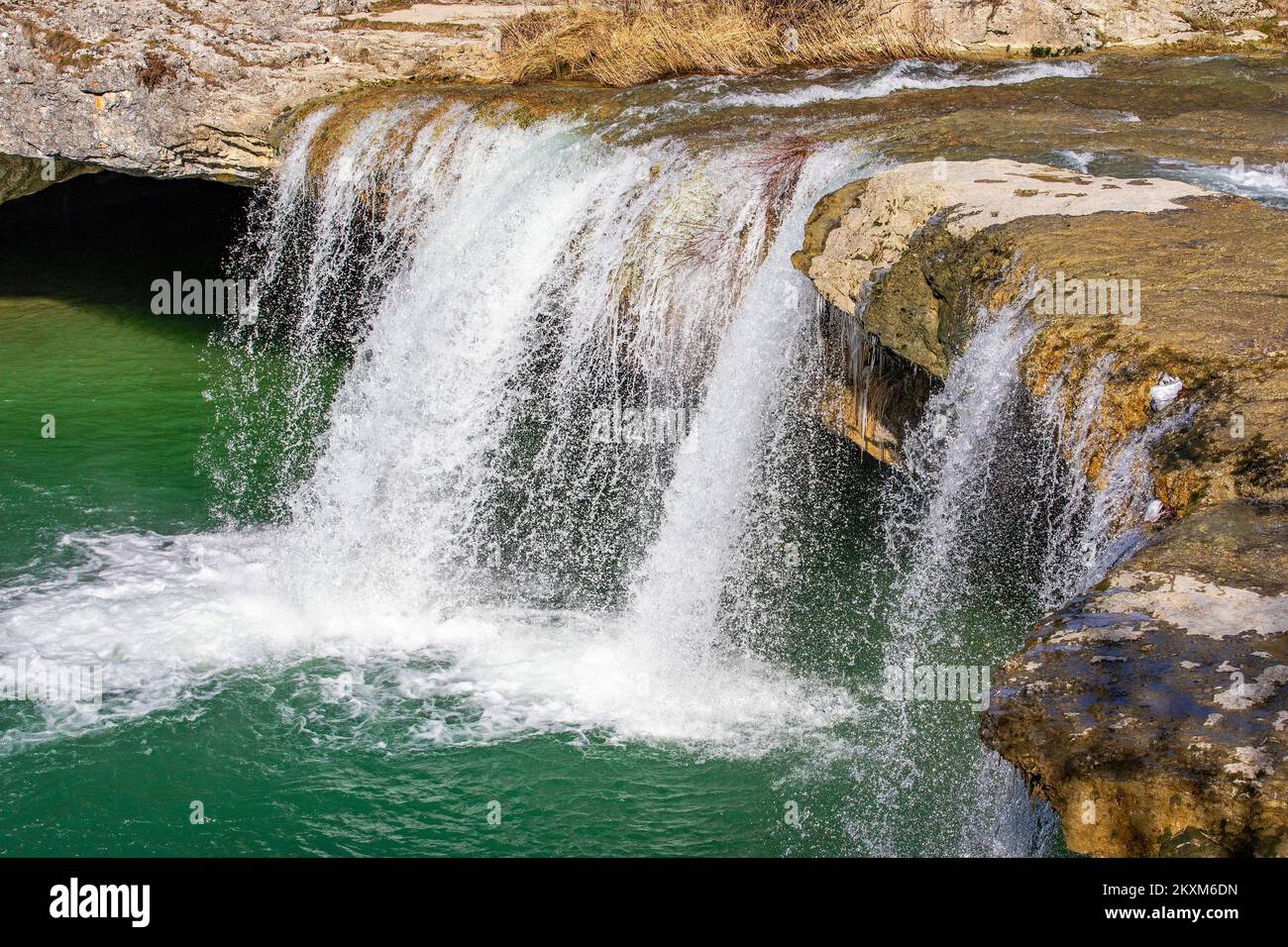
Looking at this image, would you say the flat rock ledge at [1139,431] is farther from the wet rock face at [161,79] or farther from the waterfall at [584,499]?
the wet rock face at [161,79]

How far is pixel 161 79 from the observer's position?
9.80 m

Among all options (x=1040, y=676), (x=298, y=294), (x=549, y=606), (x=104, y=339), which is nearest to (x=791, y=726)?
(x=549, y=606)

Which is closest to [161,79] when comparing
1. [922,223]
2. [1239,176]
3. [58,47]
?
[58,47]

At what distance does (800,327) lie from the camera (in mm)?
6465

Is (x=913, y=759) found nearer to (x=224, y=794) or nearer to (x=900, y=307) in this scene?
(x=900, y=307)

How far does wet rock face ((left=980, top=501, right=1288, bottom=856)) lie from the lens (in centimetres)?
256

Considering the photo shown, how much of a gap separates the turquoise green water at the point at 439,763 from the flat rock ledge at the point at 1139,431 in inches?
46.5

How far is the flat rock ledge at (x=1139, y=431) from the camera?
2.65 m

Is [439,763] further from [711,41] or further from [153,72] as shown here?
[153,72]

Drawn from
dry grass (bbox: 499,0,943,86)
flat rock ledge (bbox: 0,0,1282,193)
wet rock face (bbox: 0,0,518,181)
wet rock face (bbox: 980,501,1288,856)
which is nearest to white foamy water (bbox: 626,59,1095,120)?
dry grass (bbox: 499,0,943,86)

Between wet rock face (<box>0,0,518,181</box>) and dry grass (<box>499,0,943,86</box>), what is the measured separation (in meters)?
0.64

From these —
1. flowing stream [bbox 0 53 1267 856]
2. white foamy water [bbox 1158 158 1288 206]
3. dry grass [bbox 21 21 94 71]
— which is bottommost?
flowing stream [bbox 0 53 1267 856]

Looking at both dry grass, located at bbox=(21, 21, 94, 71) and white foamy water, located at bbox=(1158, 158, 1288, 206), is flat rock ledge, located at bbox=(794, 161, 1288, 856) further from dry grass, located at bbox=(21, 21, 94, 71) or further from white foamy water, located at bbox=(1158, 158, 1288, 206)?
dry grass, located at bbox=(21, 21, 94, 71)

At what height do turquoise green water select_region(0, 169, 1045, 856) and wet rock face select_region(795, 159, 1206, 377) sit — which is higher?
wet rock face select_region(795, 159, 1206, 377)
